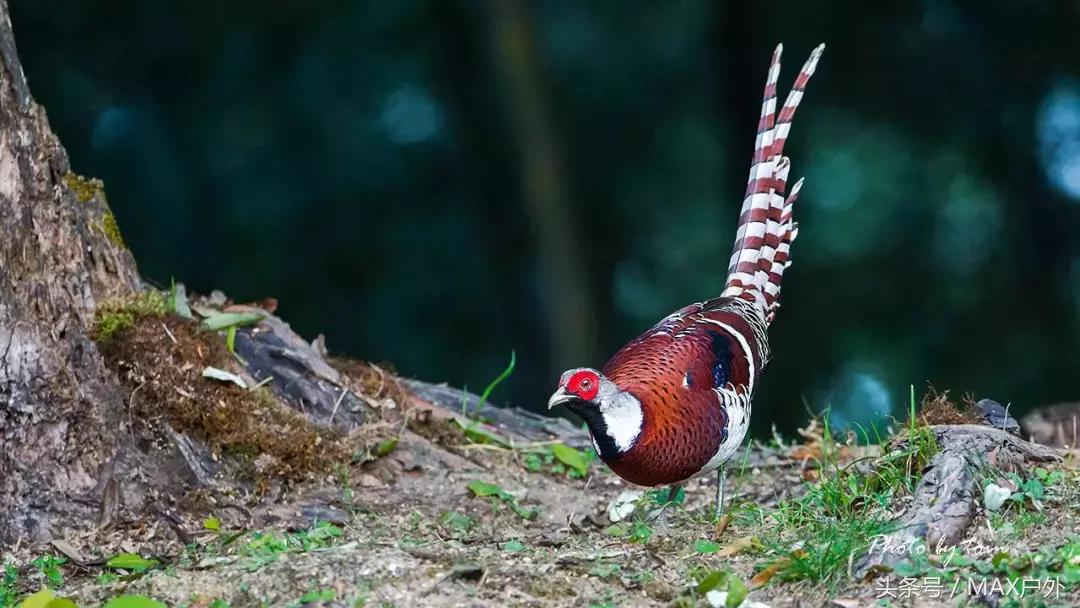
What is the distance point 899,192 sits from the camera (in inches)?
409

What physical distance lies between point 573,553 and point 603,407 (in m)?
0.61

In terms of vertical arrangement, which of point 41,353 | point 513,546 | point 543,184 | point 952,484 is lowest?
point 952,484

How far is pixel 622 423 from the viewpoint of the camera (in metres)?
4.45

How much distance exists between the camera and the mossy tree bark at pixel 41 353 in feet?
14.3

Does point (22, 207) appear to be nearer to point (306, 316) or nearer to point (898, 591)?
point (898, 591)

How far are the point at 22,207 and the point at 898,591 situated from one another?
3240 mm

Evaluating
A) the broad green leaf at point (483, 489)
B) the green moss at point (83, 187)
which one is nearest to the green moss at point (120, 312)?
the green moss at point (83, 187)

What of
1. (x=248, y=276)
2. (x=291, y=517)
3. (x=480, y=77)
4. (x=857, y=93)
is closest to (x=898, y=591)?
(x=291, y=517)

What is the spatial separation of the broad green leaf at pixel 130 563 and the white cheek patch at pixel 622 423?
64.5 inches

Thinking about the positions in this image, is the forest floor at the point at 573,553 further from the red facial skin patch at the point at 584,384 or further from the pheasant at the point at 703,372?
the red facial skin patch at the point at 584,384

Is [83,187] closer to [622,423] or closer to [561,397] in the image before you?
[561,397]

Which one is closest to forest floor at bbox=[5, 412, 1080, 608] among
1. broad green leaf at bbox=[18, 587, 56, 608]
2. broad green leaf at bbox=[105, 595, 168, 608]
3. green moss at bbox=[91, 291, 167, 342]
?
broad green leaf at bbox=[105, 595, 168, 608]

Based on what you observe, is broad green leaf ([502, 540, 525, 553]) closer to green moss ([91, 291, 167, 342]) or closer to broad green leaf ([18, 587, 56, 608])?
broad green leaf ([18, 587, 56, 608])

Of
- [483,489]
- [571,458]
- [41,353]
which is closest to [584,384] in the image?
[483,489]
